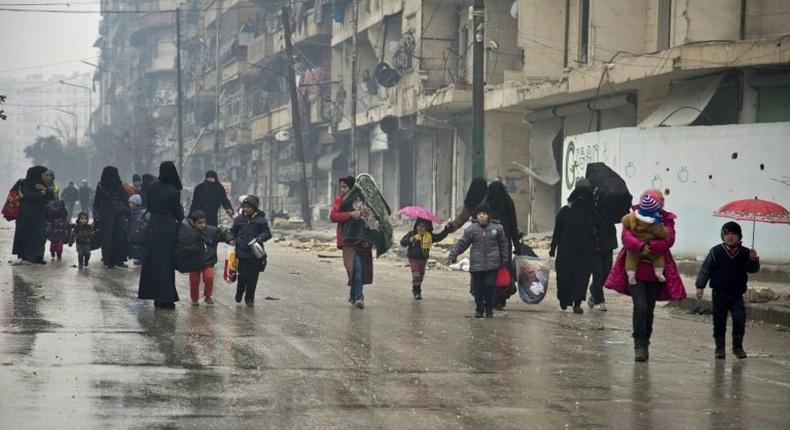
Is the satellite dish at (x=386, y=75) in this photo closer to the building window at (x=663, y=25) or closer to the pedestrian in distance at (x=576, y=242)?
the building window at (x=663, y=25)

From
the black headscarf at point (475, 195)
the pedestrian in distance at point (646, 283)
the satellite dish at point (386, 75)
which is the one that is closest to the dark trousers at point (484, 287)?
the black headscarf at point (475, 195)

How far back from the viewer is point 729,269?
11.2 metres

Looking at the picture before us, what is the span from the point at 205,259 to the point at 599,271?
14.6 ft

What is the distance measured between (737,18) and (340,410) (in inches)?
876

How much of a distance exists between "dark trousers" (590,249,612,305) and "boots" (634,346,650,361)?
458cm

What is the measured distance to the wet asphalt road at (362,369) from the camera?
775cm

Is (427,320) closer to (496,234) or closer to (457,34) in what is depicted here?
(496,234)

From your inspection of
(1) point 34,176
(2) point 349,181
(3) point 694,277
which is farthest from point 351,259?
(1) point 34,176

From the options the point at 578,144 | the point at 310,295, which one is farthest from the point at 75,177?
the point at 310,295

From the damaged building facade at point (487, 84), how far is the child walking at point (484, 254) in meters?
11.5

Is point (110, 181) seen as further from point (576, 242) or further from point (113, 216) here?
point (576, 242)

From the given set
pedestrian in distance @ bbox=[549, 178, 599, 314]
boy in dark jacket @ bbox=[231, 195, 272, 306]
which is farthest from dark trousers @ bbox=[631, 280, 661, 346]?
boy in dark jacket @ bbox=[231, 195, 272, 306]

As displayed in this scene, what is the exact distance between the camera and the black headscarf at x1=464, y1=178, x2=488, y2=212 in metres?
16.3

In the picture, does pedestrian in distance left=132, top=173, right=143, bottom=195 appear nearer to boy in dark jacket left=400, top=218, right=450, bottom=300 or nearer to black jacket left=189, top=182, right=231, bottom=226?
black jacket left=189, top=182, right=231, bottom=226
